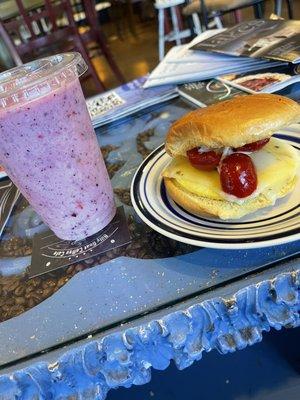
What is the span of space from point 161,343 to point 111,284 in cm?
9

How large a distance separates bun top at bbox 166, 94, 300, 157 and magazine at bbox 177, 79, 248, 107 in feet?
0.97

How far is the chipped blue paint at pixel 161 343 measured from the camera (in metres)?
0.44

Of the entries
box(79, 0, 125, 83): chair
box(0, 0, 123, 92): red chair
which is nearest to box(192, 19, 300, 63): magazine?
box(0, 0, 123, 92): red chair

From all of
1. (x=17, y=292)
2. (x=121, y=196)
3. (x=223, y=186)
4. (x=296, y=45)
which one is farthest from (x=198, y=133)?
(x=296, y=45)

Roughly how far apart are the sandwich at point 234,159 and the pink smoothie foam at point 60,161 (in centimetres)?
11

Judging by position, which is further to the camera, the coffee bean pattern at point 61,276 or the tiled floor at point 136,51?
the tiled floor at point 136,51

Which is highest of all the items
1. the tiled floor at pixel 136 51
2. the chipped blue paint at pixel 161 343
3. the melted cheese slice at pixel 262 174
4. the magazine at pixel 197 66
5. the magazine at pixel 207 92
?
the magazine at pixel 197 66

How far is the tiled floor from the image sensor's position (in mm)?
3814

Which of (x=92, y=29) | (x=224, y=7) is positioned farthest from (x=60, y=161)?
(x=92, y=29)

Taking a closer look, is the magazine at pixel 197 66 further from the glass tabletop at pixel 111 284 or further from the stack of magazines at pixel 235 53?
the glass tabletop at pixel 111 284

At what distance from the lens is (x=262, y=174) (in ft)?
1.74

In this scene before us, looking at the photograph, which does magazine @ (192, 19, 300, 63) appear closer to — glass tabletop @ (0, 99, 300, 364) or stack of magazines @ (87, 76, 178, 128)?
stack of magazines @ (87, 76, 178, 128)

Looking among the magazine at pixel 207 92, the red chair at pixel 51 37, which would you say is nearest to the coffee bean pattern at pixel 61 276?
the magazine at pixel 207 92

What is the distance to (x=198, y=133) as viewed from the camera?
0.55 m
